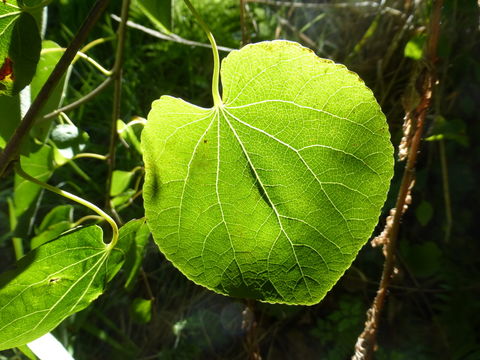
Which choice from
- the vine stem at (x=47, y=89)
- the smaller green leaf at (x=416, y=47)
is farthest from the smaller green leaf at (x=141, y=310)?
the smaller green leaf at (x=416, y=47)

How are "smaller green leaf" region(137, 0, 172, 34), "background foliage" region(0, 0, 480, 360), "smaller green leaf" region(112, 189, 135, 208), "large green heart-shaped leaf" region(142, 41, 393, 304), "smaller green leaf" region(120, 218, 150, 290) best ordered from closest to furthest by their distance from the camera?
"large green heart-shaped leaf" region(142, 41, 393, 304), "smaller green leaf" region(120, 218, 150, 290), "smaller green leaf" region(137, 0, 172, 34), "smaller green leaf" region(112, 189, 135, 208), "background foliage" region(0, 0, 480, 360)

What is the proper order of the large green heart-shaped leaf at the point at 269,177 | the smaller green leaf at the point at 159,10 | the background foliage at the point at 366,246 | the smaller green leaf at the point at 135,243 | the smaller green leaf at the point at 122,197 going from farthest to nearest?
1. the background foliage at the point at 366,246
2. the smaller green leaf at the point at 122,197
3. the smaller green leaf at the point at 159,10
4. the smaller green leaf at the point at 135,243
5. the large green heart-shaped leaf at the point at 269,177

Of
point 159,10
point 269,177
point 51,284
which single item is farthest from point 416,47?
point 51,284

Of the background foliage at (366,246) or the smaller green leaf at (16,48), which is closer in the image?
the smaller green leaf at (16,48)

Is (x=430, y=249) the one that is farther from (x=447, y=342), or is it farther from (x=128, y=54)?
(x=128, y=54)


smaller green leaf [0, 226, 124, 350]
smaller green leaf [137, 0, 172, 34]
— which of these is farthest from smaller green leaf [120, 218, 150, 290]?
smaller green leaf [137, 0, 172, 34]

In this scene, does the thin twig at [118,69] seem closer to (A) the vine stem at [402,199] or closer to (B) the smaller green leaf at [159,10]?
(B) the smaller green leaf at [159,10]

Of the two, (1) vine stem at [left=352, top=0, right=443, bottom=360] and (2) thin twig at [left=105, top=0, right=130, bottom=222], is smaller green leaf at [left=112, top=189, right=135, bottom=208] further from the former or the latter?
(1) vine stem at [left=352, top=0, right=443, bottom=360]

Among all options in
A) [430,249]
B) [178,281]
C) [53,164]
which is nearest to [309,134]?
[53,164]
